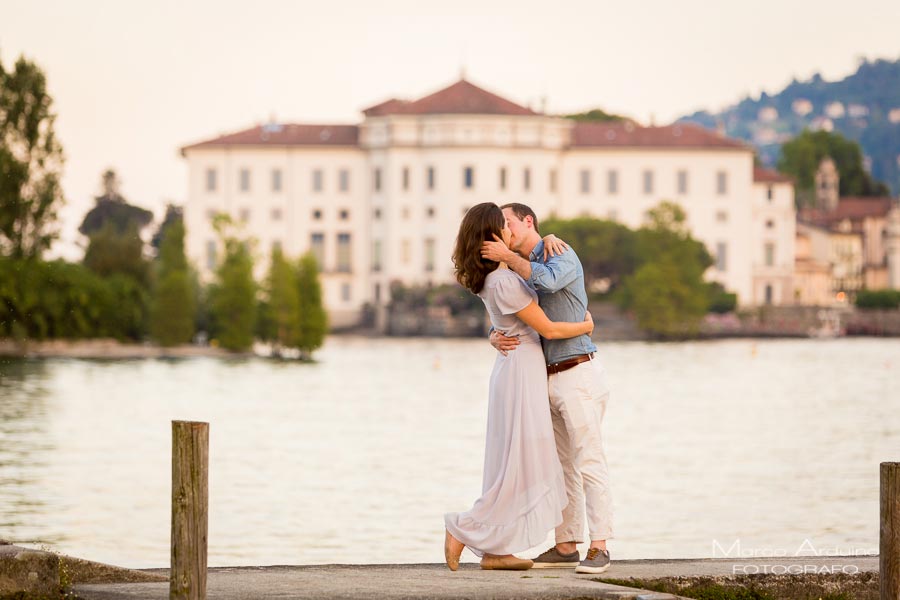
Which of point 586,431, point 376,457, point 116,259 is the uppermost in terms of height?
point 116,259

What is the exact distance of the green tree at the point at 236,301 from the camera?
152ft

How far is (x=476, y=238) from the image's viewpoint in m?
7.30

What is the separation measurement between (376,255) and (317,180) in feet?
16.5

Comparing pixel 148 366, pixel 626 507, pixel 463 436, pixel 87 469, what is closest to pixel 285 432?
pixel 463 436

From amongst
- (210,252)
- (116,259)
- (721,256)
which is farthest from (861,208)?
(116,259)

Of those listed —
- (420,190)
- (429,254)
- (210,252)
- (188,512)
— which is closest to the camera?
Result: (188,512)

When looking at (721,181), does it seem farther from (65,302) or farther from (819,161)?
(65,302)

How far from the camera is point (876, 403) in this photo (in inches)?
1378

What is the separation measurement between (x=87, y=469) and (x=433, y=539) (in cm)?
704

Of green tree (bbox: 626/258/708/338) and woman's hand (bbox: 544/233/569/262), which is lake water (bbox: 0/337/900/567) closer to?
woman's hand (bbox: 544/233/569/262)

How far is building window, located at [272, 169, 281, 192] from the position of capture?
8562cm

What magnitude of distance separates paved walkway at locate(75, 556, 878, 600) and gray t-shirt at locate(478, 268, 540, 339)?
1.01m

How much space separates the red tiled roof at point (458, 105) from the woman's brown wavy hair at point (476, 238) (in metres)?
73.7

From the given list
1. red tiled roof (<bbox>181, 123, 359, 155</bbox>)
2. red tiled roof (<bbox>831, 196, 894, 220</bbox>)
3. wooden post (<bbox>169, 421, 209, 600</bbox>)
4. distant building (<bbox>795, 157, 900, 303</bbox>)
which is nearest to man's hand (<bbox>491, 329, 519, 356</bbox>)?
wooden post (<bbox>169, 421, 209, 600</bbox>)
